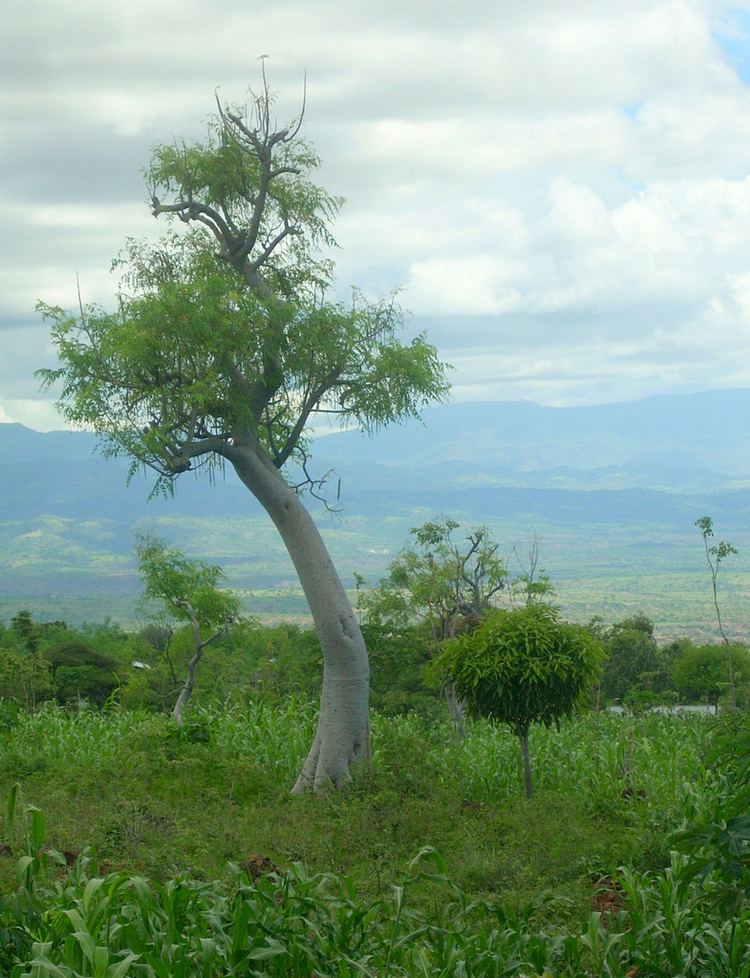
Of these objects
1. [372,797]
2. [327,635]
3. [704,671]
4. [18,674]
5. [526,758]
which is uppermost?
[327,635]

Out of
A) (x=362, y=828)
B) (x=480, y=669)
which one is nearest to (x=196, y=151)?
(x=480, y=669)

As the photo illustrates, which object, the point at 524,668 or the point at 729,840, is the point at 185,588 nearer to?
the point at 524,668

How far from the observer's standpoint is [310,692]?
23938 millimetres

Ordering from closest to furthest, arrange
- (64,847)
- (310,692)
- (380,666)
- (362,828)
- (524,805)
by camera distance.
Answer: (64,847) < (362,828) < (524,805) < (380,666) < (310,692)

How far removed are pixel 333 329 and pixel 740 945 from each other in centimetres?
961

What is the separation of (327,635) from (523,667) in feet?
8.77

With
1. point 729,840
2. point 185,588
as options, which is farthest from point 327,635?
point 729,840

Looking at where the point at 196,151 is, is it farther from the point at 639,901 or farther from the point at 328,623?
the point at 639,901

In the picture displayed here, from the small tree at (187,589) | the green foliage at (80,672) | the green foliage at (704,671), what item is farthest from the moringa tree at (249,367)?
the green foliage at (704,671)

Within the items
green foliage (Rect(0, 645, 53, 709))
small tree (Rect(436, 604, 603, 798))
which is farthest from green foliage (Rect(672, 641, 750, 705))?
small tree (Rect(436, 604, 603, 798))

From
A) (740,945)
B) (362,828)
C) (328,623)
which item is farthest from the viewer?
(328,623)

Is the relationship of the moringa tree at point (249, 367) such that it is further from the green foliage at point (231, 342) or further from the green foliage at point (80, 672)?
the green foliage at point (80, 672)

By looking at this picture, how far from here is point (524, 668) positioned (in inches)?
469

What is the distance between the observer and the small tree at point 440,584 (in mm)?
22078
